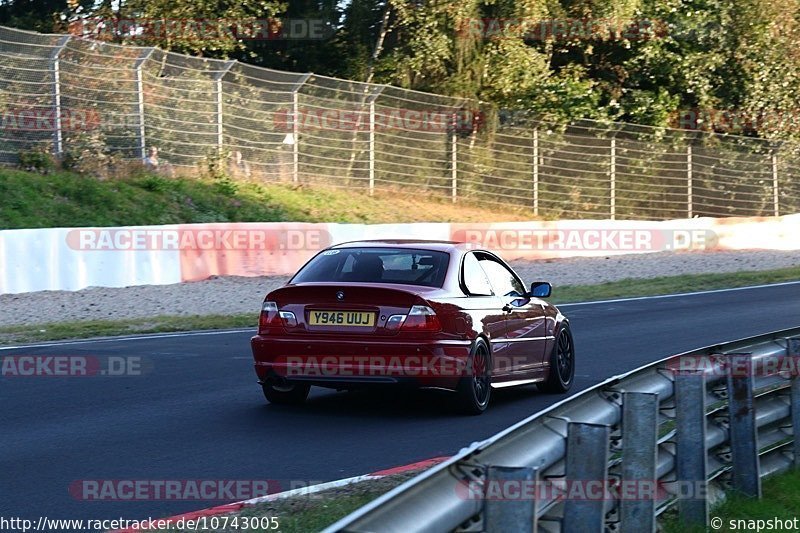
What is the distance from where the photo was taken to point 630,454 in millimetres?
5102

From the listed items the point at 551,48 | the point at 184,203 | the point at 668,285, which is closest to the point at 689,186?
the point at 551,48

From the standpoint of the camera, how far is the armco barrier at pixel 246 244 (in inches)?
733

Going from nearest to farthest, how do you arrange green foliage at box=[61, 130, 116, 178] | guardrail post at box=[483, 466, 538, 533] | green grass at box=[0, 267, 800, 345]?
1. guardrail post at box=[483, 466, 538, 533]
2. green grass at box=[0, 267, 800, 345]
3. green foliage at box=[61, 130, 116, 178]

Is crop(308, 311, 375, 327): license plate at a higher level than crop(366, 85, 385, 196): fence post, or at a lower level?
lower

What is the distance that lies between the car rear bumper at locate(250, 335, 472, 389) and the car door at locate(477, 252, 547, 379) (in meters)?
0.88

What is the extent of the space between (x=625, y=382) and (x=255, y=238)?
17136 millimetres

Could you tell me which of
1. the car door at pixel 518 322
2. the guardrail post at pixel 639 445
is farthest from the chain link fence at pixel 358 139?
the guardrail post at pixel 639 445

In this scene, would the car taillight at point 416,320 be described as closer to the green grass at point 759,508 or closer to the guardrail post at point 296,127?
the green grass at point 759,508

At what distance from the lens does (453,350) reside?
29.5ft

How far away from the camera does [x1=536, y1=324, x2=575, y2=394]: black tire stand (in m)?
10.9

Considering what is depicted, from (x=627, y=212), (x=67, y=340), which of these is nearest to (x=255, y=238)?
(x=67, y=340)

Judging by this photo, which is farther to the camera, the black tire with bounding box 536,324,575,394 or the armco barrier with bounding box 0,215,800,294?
the armco barrier with bounding box 0,215,800,294

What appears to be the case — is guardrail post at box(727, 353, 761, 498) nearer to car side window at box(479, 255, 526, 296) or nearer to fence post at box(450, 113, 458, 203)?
car side window at box(479, 255, 526, 296)

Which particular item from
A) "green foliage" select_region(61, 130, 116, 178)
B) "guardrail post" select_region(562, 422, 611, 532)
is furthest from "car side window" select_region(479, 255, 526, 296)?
"green foliage" select_region(61, 130, 116, 178)
